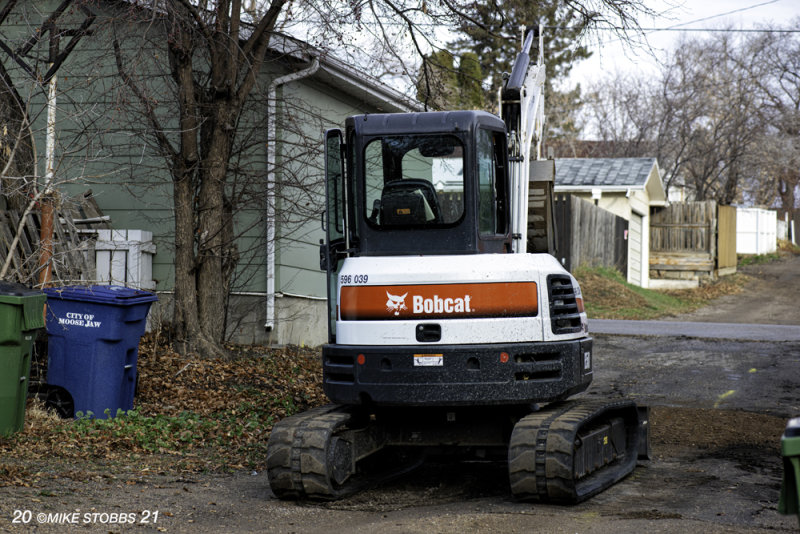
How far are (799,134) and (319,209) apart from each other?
38.7m

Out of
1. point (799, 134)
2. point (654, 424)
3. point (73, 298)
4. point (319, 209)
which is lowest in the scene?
point (654, 424)

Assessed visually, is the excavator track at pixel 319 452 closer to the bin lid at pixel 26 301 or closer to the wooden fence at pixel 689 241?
the bin lid at pixel 26 301

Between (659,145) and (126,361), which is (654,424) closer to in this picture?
(126,361)

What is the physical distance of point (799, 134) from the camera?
151ft

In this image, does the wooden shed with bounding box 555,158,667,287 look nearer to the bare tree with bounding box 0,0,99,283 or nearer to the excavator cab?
the bare tree with bounding box 0,0,99,283

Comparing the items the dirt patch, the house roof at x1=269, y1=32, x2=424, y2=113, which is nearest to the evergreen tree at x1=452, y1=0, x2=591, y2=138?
the house roof at x1=269, y1=32, x2=424, y2=113

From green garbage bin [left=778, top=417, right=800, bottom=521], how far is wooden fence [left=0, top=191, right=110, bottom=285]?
7.54 metres

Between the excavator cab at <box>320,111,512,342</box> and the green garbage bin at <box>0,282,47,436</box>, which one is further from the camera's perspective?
the green garbage bin at <box>0,282,47,436</box>

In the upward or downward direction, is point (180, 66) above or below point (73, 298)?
above

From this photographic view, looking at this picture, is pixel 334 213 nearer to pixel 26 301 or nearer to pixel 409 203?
pixel 409 203

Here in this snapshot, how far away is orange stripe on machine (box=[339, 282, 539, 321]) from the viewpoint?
22.4 ft

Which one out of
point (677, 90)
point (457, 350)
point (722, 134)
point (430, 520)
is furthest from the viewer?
point (677, 90)

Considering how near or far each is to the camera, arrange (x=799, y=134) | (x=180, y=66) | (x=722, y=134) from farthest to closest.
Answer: (x=799, y=134) < (x=722, y=134) < (x=180, y=66)

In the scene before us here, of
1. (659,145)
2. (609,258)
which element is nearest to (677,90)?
(659,145)
